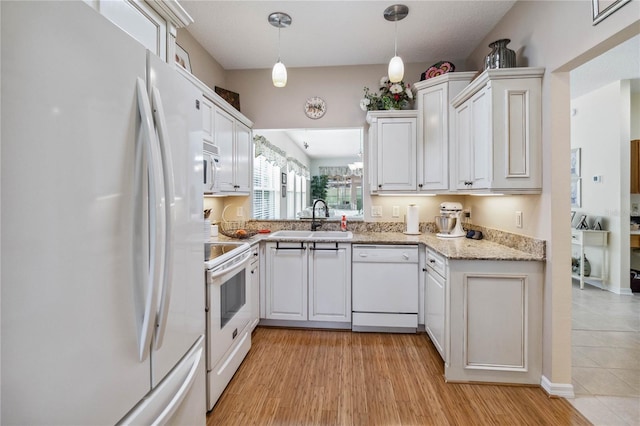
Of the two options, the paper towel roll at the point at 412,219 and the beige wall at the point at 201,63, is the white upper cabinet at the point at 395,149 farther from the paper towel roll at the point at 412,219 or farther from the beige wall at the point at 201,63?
the beige wall at the point at 201,63

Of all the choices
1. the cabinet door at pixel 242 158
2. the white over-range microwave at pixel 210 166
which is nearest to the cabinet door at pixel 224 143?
the cabinet door at pixel 242 158

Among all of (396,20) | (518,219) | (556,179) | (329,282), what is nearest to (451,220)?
(518,219)

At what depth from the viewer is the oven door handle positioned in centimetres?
182

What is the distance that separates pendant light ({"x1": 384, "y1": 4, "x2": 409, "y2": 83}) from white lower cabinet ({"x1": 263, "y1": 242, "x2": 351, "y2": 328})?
Result: 59.6 inches

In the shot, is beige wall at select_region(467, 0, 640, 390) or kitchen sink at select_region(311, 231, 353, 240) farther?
kitchen sink at select_region(311, 231, 353, 240)

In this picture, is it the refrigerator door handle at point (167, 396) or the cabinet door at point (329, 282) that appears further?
the cabinet door at point (329, 282)

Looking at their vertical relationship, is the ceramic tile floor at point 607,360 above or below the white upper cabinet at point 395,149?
below

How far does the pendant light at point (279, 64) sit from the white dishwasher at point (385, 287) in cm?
159

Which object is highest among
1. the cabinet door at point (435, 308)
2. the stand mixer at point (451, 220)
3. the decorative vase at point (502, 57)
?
the decorative vase at point (502, 57)

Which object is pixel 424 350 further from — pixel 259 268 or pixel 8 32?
pixel 8 32

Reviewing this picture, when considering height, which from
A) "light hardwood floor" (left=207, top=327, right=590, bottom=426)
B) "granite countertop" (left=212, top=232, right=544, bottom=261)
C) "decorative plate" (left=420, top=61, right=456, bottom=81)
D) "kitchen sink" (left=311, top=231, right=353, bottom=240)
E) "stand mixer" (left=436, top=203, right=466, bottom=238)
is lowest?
"light hardwood floor" (left=207, top=327, right=590, bottom=426)

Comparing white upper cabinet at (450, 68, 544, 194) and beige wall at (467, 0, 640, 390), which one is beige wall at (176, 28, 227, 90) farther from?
beige wall at (467, 0, 640, 390)

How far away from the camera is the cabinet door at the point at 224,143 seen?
2553 mm

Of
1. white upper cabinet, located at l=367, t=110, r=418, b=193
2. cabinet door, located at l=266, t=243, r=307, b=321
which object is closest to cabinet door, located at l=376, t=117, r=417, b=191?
white upper cabinet, located at l=367, t=110, r=418, b=193
